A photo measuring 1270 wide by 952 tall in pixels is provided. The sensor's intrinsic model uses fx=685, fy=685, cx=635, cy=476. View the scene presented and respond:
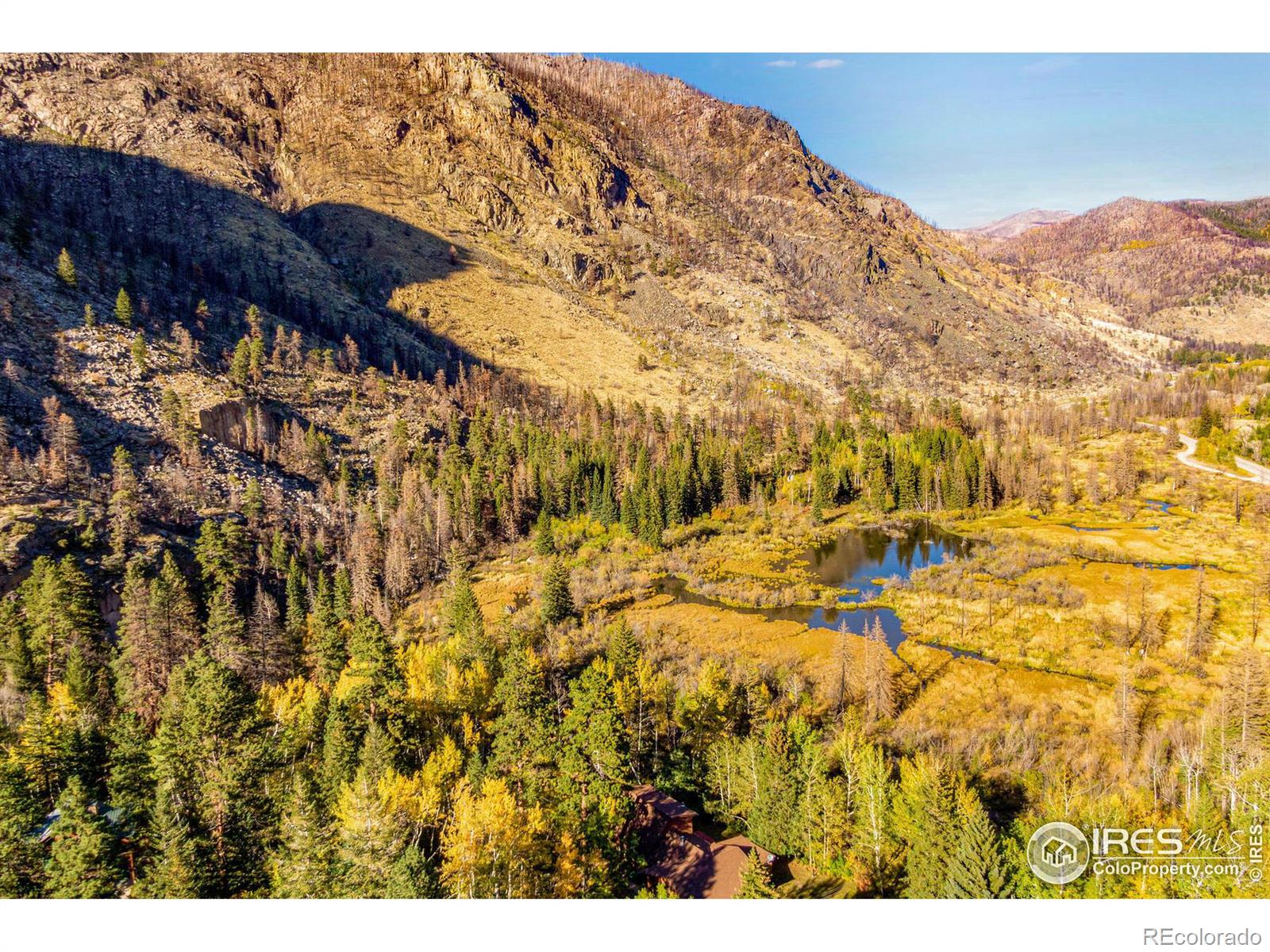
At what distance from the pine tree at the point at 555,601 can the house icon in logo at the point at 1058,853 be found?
38.0 meters

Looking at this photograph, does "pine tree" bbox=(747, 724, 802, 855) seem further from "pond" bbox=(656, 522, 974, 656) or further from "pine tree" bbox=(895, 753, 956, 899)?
"pond" bbox=(656, 522, 974, 656)

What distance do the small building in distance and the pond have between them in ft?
90.4

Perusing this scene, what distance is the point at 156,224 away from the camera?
427 ft

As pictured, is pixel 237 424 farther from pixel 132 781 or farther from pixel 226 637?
pixel 132 781

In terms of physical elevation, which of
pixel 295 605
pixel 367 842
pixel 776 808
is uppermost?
pixel 295 605

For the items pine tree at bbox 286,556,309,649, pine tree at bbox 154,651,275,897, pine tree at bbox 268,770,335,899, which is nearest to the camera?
pine tree at bbox 268,770,335,899

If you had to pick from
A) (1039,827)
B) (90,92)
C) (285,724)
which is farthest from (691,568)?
(90,92)

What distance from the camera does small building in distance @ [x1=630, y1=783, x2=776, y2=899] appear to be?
22609mm

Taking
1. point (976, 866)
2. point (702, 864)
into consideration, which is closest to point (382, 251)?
point (702, 864)

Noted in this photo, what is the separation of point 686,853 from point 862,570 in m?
51.5

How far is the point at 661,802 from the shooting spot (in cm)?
2748

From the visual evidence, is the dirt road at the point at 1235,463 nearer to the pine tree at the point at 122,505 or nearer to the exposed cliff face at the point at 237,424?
the exposed cliff face at the point at 237,424

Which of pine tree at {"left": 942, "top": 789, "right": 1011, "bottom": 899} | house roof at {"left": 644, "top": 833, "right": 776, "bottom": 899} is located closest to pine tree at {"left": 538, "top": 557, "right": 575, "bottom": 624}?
house roof at {"left": 644, "top": 833, "right": 776, "bottom": 899}

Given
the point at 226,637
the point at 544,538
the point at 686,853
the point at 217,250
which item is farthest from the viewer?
the point at 217,250
